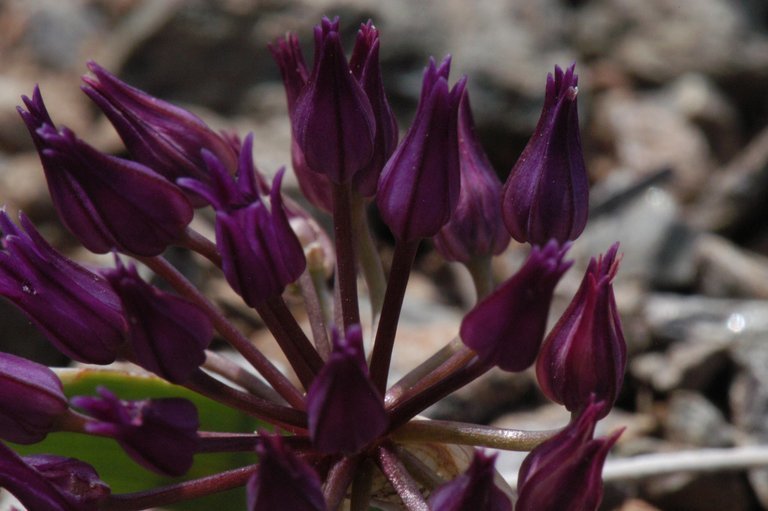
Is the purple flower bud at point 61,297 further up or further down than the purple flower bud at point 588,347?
further up

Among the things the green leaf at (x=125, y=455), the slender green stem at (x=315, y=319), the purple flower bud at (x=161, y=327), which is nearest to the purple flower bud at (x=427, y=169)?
the slender green stem at (x=315, y=319)

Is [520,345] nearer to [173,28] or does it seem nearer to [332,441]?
[332,441]

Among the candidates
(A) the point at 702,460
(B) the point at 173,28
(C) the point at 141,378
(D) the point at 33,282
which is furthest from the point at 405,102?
(D) the point at 33,282

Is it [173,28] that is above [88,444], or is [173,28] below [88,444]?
above

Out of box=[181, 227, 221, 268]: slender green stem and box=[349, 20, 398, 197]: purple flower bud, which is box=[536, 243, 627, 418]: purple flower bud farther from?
box=[181, 227, 221, 268]: slender green stem

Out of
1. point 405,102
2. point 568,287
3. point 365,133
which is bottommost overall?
point 365,133

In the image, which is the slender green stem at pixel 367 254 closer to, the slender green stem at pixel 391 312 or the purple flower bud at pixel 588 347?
the slender green stem at pixel 391 312
